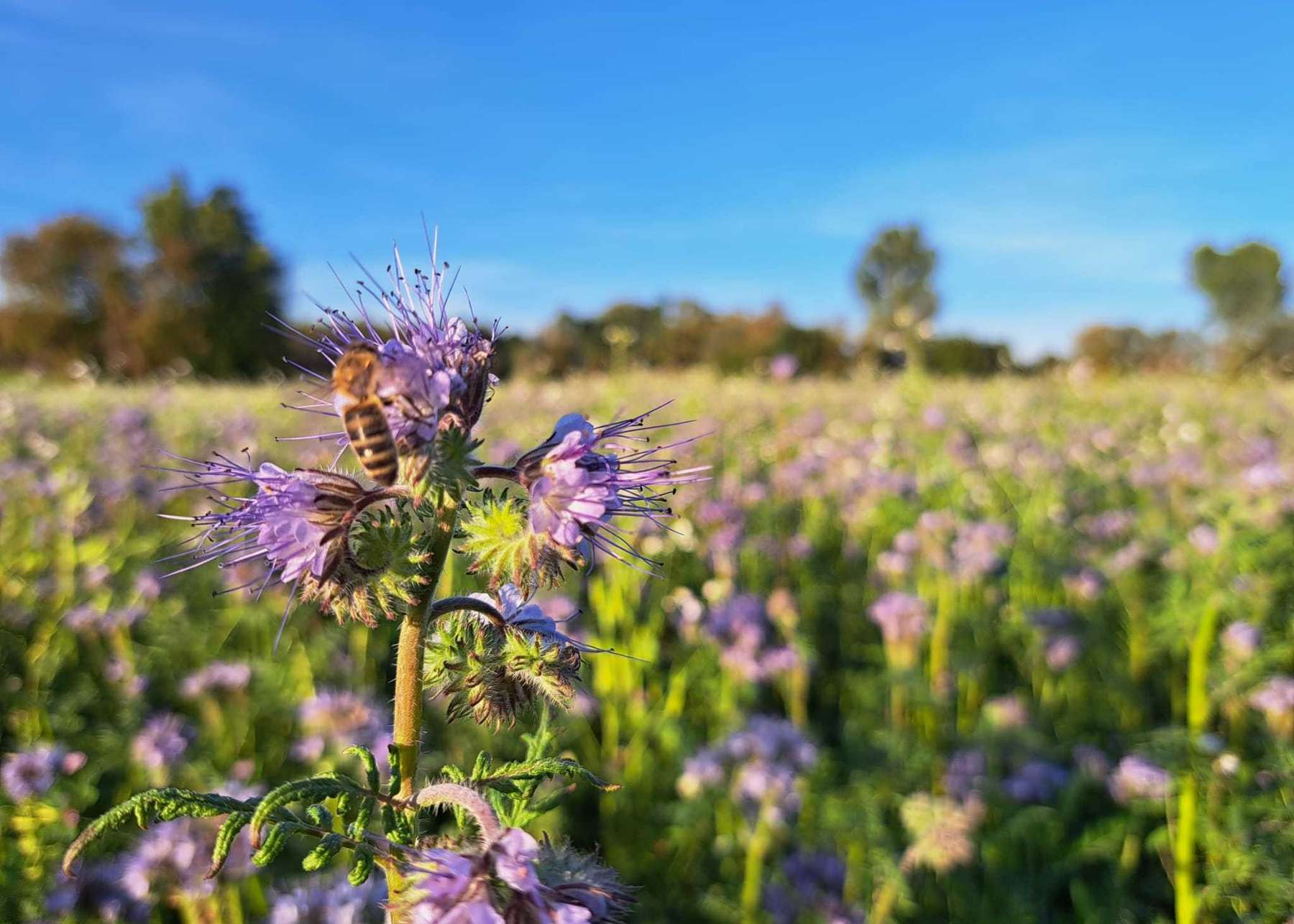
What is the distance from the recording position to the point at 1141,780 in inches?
111

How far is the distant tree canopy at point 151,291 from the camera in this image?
4238 cm

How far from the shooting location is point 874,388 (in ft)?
42.8

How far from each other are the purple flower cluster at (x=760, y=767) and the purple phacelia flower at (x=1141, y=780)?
1042mm

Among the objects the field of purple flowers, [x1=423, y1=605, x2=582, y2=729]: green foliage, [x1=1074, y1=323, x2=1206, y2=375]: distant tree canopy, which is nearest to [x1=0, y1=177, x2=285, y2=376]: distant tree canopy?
[x1=1074, y1=323, x2=1206, y2=375]: distant tree canopy

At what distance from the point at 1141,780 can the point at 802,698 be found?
1.45 meters

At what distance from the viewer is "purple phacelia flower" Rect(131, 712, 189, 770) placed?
113 inches

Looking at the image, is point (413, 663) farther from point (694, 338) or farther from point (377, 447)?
point (694, 338)

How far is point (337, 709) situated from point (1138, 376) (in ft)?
60.3

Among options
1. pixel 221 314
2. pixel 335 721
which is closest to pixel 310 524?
pixel 335 721

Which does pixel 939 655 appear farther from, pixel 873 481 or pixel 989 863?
pixel 873 481

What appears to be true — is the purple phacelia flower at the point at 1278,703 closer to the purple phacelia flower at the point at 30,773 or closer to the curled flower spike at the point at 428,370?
the curled flower spike at the point at 428,370

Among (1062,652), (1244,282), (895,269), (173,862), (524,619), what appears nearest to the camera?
(524,619)

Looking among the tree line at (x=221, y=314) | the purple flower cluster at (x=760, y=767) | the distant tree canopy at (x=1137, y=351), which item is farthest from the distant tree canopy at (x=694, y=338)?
the purple flower cluster at (x=760, y=767)

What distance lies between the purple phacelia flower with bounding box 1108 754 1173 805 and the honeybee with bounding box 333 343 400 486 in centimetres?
283
